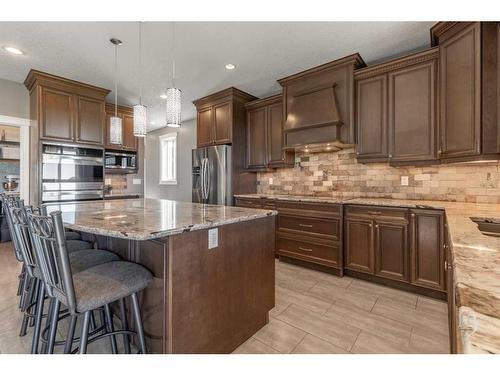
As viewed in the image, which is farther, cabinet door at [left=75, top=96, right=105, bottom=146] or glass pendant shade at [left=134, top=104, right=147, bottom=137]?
cabinet door at [left=75, top=96, right=105, bottom=146]

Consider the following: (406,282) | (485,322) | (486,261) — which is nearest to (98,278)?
(485,322)

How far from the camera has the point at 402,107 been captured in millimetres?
2764

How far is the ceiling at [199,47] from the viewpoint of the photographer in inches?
95.8

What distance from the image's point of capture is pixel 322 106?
321 cm

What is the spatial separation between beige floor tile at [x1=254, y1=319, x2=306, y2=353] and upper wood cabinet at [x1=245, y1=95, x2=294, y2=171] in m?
2.48

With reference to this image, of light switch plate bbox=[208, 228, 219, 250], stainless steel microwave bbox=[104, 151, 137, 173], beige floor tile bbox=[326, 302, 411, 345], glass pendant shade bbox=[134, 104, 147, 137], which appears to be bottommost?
beige floor tile bbox=[326, 302, 411, 345]

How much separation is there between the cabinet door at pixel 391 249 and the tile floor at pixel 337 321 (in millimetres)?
184

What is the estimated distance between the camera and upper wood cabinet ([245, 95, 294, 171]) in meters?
3.91

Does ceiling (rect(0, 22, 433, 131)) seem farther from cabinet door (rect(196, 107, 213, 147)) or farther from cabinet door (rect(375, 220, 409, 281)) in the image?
cabinet door (rect(375, 220, 409, 281))

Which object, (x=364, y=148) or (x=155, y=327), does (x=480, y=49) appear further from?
(x=155, y=327)

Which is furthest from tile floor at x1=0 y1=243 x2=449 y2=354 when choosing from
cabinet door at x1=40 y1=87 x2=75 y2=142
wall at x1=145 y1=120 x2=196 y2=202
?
wall at x1=145 y1=120 x2=196 y2=202

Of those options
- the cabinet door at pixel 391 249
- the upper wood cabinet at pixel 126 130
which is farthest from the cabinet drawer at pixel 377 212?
the upper wood cabinet at pixel 126 130

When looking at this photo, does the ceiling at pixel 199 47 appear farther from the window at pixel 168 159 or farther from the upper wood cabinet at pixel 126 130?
the window at pixel 168 159

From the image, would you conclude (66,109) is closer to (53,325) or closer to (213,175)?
(213,175)
